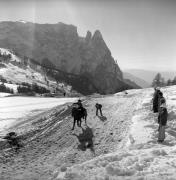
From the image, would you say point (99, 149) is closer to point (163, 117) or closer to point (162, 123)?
point (162, 123)

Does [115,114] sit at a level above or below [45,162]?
above

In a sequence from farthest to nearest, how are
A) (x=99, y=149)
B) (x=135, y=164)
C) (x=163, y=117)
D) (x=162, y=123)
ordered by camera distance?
(x=99, y=149)
(x=163, y=117)
(x=162, y=123)
(x=135, y=164)

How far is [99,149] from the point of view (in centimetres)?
2106

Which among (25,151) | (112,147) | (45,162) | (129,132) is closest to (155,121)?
(129,132)

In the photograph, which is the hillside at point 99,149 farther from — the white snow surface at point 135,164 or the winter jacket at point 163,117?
the winter jacket at point 163,117

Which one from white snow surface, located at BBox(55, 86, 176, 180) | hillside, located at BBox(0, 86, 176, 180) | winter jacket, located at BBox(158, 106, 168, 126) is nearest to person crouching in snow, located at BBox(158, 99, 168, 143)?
winter jacket, located at BBox(158, 106, 168, 126)

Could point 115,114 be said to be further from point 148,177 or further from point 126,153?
point 148,177

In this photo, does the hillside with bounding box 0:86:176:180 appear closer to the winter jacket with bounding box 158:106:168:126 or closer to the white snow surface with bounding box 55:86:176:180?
the white snow surface with bounding box 55:86:176:180

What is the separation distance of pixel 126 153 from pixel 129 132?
214 inches

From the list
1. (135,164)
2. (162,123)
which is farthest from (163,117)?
(135,164)

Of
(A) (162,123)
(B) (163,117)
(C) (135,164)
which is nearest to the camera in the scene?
(C) (135,164)

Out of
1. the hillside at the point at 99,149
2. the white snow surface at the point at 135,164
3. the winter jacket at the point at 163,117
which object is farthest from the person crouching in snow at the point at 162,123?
the hillside at the point at 99,149

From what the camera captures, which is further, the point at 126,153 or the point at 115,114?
the point at 115,114

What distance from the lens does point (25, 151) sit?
2367 centimetres
